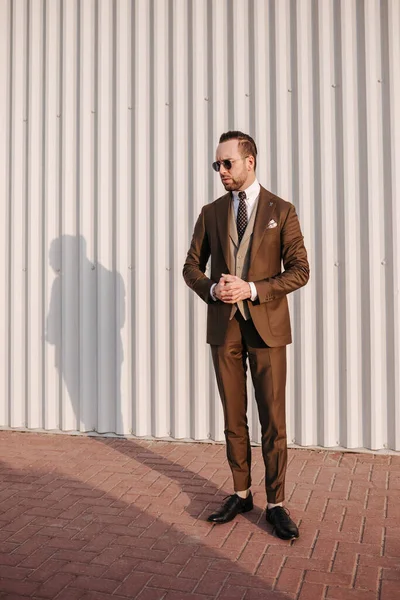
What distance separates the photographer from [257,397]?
3564mm

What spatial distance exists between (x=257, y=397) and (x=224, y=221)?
102 centimetres

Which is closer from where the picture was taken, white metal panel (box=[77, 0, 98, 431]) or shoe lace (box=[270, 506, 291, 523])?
shoe lace (box=[270, 506, 291, 523])

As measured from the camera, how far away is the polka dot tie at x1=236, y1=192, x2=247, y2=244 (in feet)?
11.6

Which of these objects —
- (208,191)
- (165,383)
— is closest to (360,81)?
(208,191)

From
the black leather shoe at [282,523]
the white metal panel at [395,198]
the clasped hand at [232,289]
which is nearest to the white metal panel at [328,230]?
the white metal panel at [395,198]

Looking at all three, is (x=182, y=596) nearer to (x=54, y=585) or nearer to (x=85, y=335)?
(x=54, y=585)

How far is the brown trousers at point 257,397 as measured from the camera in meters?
3.47

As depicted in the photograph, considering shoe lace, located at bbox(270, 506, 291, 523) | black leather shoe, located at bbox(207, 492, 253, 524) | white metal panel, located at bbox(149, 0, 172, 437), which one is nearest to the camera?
shoe lace, located at bbox(270, 506, 291, 523)

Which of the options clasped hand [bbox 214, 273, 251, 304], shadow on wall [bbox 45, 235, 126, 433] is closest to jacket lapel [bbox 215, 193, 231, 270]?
clasped hand [bbox 214, 273, 251, 304]

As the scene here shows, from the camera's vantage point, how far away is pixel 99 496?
4.01m

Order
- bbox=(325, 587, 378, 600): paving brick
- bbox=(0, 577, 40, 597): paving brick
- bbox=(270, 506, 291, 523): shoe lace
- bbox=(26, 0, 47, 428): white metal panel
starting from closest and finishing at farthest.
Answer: bbox=(325, 587, 378, 600): paving brick
bbox=(0, 577, 40, 597): paving brick
bbox=(270, 506, 291, 523): shoe lace
bbox=(26, 0, 47, 428): white metal panel

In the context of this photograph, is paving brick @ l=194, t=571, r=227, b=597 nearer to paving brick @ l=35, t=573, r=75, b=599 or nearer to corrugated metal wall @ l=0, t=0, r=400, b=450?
paving brick @ l=35, t=573, r=75, b=599

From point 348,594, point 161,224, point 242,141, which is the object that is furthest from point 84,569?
point 161,224

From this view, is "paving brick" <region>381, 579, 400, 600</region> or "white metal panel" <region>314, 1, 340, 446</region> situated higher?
"white metal panel" <region>314, 1, 340, 446</region>
